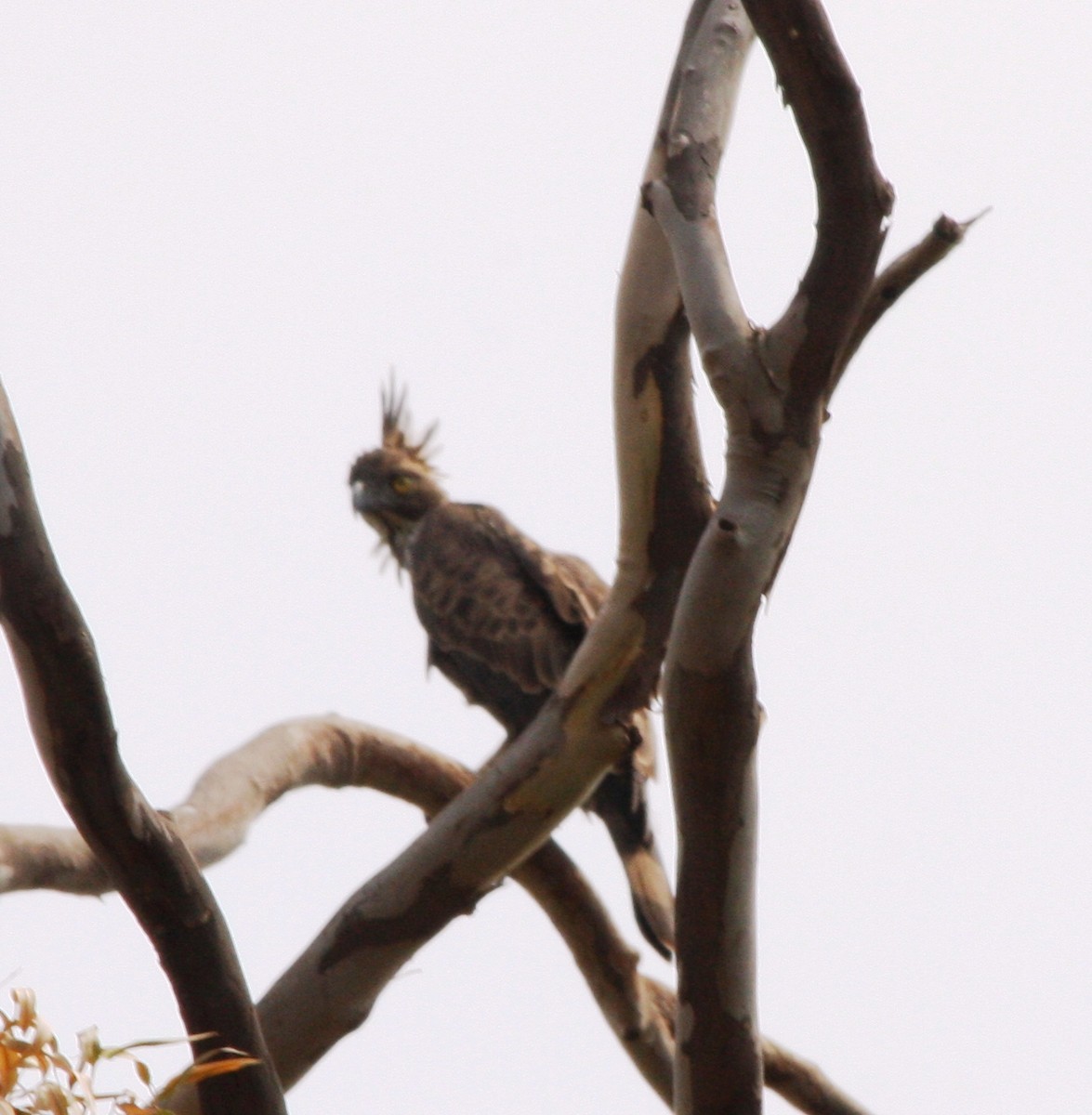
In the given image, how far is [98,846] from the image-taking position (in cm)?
261

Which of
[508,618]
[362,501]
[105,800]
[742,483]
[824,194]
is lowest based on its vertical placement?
[105,800]

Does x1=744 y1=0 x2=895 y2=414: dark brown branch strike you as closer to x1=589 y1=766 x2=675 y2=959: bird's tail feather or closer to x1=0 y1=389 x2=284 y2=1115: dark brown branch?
x1=0 y1=389 x2=284 y2=1115: dark brown branch

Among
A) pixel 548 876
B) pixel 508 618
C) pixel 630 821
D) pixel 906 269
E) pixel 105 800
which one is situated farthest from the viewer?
pixel 508 618

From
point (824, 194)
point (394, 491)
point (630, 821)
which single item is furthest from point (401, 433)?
point (824, 194)

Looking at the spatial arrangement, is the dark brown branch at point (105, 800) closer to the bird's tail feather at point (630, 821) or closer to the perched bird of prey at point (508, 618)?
the bird's tail feather at point (630, 821)

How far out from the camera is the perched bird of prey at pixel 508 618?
17.5 feet

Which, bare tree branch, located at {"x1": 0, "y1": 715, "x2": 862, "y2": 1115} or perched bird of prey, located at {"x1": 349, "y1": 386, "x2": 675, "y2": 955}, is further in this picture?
perched bird of prey, located at {"x1": 349, "y1": 386, "x2": 675, "y2": 955}

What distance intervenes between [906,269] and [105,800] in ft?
5.47

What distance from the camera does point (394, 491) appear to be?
7410mm

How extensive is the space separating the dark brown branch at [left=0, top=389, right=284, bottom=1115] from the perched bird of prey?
266 centimetres

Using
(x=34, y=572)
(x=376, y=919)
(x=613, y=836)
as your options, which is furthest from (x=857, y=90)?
(x=613, y=836)

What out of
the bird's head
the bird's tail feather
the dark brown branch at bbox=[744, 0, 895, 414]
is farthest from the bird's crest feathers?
the dark brown branch at bbox=[744, 0, 895, 414]

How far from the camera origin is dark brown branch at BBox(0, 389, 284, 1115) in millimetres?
2484

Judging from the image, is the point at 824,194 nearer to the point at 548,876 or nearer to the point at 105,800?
the point at 105,800
